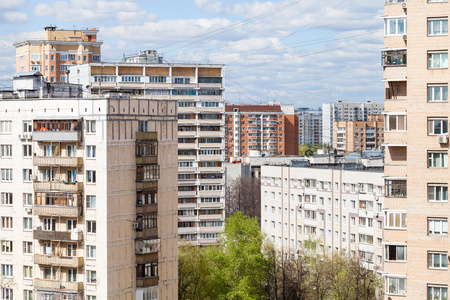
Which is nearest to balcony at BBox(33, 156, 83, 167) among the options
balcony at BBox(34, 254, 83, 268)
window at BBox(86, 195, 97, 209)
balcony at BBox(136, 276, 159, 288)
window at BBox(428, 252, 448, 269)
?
window at BBox(86, 195, 97, 209)

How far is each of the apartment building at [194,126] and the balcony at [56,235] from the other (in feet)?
156

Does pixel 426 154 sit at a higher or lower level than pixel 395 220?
higher

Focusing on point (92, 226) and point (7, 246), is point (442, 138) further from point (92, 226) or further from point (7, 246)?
point (7, 246)

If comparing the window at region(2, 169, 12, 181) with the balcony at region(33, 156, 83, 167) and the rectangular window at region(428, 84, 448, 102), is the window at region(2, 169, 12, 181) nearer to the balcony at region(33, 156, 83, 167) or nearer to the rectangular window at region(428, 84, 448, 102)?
the balcony at region(33, 156, 83, 167)

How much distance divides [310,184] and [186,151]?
17.4m

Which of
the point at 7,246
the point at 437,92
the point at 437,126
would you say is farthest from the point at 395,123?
the point at 7,246

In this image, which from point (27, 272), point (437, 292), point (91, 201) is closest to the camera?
point (437, 292)

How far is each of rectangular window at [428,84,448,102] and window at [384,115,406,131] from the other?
172 centimetres

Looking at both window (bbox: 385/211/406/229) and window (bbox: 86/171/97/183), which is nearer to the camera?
window (bbox: 385/211/406/229)

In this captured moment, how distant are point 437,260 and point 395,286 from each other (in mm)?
2504

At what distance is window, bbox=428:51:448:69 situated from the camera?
126 ft

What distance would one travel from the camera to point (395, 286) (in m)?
39.5

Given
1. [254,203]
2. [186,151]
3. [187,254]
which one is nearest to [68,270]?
[187,254]

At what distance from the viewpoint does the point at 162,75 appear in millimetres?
102688
